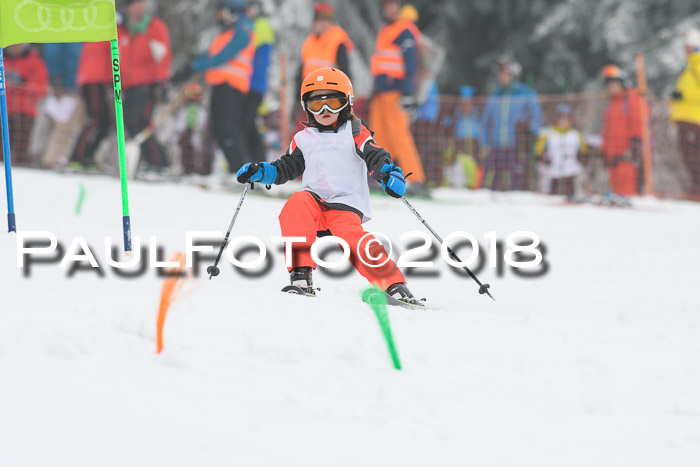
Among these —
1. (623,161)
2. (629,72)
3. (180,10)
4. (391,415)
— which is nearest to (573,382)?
(391,415)

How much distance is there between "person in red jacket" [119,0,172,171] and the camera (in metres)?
8.90

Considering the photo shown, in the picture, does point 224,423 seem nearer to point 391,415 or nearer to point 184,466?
point 184,466

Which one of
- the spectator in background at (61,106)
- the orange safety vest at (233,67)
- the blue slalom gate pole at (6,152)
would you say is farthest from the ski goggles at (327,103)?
the spectator in background at (61,106)

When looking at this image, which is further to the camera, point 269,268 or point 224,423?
point 269,268

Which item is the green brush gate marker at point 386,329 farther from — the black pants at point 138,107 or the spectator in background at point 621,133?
the spectator in background at point 621,133

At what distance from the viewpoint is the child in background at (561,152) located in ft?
35.0

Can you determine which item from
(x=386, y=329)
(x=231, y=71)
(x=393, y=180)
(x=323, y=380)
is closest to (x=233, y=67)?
A: (x=231, y=71)

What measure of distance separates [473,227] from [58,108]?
5.47 metres

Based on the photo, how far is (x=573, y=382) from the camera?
121 inches

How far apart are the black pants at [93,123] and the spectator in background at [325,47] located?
1913 mm

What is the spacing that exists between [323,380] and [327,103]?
A: 1.78 metres

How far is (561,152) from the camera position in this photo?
10672 mm

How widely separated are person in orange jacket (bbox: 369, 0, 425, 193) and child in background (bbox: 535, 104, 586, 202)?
224 cm

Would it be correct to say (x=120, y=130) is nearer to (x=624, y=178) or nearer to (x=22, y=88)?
(x=22, y=88)
